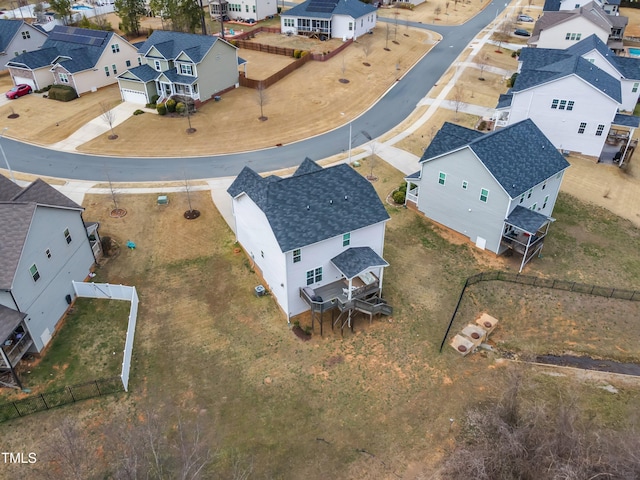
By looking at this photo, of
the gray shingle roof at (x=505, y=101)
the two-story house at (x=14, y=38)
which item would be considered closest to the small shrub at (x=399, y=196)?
the gray shingle roof at (x=505, y=101)

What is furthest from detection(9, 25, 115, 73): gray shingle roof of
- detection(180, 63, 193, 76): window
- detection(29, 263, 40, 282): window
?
detection(29, 263, 40, 282): window

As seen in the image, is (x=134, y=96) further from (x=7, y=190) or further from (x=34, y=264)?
(x=34, y=264)

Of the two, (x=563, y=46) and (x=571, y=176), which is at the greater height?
(x=563, y=46)

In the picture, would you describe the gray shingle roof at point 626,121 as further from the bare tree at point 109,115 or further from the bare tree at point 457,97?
the bare tree at point 109,115

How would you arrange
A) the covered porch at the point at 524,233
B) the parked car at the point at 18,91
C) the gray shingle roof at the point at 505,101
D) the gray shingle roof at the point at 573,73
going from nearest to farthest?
the covered porch at the point at 524,233
the gray shingle roof at the point at 573,73
the gray shingle roof at the point at 505,101
the parked car at the point at 18,91

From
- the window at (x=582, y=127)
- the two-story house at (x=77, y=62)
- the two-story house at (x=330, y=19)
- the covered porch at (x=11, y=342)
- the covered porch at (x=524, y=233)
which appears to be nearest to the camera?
the covered porch at (x=11, y=342)

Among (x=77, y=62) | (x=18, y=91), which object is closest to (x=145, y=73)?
(x=77, y=62)

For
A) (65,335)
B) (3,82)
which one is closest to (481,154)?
(65,335)

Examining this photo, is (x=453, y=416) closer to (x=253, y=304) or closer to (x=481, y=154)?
(x=253, y=304)
